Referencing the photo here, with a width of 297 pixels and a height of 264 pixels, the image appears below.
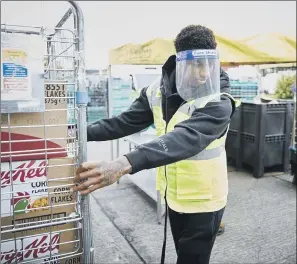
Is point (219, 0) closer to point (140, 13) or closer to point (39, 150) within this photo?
point (140, 13)

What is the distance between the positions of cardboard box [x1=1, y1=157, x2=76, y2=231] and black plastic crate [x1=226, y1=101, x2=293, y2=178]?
Answer: 409 centimetres

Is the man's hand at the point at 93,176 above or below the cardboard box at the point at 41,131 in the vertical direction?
below

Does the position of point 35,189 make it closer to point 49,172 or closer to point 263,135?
point 49,172

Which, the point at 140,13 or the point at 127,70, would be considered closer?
the point at 127,70

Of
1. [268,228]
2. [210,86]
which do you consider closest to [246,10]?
[268,228]

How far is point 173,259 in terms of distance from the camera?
267 centimetres

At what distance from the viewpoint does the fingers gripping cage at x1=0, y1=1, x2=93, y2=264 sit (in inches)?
43.2

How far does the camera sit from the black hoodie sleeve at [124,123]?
5.50ft

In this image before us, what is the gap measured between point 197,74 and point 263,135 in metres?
3.64

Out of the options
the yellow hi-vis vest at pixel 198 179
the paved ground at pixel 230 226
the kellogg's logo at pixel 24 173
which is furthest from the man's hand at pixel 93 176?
the paved ground at pixel 230 226

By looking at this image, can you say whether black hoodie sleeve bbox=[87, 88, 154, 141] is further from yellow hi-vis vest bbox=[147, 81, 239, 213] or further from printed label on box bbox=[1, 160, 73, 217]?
printed label on box bbox=[1, 160, 73, 217]

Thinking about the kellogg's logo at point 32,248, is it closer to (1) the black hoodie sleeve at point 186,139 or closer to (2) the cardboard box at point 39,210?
(2) the cardboard box at point 39,210

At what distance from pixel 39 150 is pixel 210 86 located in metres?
0.85

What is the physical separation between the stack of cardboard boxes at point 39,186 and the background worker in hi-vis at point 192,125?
451 mm
